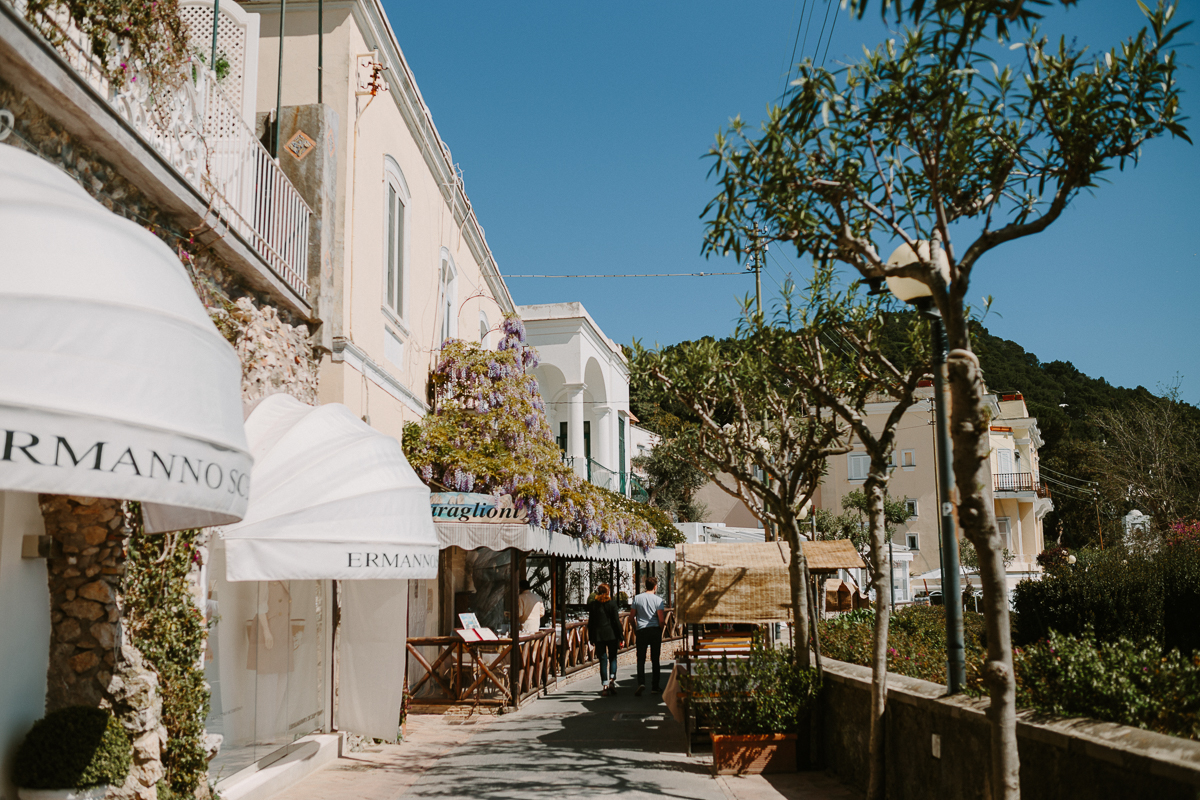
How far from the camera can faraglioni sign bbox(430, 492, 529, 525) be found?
1348cm

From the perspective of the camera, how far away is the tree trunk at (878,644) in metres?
7.44

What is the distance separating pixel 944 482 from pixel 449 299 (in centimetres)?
1179

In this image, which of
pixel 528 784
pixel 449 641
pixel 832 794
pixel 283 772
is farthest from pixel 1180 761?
pixel 449 641

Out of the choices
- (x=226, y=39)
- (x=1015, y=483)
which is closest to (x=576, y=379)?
(x=226, y=39)

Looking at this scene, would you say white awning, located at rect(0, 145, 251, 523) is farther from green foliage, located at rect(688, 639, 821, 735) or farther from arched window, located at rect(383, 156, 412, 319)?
arched window, located at rect(383, 156, 412, 319)

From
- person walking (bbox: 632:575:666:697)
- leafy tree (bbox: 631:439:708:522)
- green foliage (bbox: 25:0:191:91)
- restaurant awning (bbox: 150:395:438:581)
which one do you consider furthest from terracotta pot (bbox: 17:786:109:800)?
leafy tree (bbox: 631:439:708:522)

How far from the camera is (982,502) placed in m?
4.80

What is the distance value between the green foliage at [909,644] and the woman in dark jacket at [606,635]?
3.59m

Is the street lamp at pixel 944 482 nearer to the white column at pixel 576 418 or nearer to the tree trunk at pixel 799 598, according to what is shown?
the tree trunk at pixel 799 598

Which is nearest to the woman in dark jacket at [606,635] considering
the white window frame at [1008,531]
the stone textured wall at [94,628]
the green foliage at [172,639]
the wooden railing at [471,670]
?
the wooden railing at [471,670]

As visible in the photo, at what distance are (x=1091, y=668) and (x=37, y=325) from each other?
591cm

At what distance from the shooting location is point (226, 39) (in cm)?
1016

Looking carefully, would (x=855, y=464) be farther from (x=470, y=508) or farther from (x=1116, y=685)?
(x=1116, y=685)

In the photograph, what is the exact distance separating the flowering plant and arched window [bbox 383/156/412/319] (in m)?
2.03
